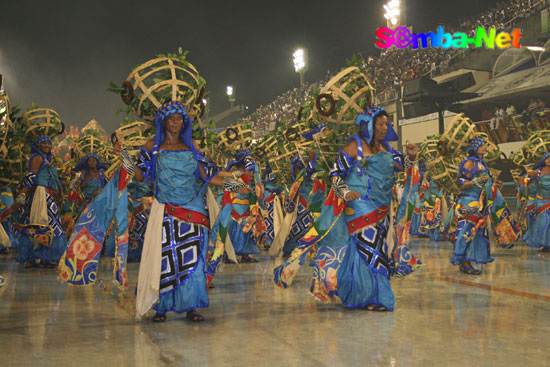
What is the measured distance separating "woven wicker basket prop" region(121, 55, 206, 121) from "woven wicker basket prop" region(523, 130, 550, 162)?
9.00m

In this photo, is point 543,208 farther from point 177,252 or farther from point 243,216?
point 177,252

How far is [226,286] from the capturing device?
25.5ft

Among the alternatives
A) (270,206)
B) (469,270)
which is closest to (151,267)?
(469,270)

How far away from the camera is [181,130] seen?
575 cm

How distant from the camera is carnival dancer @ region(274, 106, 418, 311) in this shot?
590 centimetres

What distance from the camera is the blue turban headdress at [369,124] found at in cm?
617

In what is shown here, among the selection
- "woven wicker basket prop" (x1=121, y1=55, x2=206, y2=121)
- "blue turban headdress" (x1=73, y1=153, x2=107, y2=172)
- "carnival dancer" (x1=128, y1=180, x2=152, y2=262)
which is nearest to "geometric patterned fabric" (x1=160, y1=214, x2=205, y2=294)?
"woven wicker basket prop" (x1=121, y1=55, x2=206, y2=121)

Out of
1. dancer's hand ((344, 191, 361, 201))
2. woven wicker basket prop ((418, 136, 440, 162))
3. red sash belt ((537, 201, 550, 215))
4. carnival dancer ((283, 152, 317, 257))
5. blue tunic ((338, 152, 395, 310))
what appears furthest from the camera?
woven wicker basket prop ((418, 136, 440, 162))

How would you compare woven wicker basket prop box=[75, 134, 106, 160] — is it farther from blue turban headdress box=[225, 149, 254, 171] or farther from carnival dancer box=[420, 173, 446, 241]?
carnival dancer box=[420, 173, 446, 241]

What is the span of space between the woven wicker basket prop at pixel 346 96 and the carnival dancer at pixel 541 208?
6639mm

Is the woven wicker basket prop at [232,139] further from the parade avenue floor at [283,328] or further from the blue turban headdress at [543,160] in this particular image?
the blue turban headdress at [543,160]

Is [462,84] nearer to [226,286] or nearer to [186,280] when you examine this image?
[226,286]

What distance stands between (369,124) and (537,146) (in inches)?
313

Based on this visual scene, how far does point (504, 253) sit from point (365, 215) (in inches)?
283
